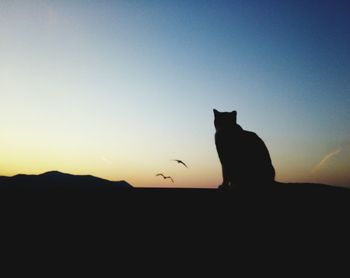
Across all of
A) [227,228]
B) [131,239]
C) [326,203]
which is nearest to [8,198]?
[131,239]

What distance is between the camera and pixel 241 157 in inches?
229

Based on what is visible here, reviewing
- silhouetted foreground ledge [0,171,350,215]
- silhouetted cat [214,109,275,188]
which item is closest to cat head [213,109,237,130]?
silhouetted cat [214,109,275,188]

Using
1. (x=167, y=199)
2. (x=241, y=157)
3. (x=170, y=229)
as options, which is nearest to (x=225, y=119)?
(x=241, y=157)

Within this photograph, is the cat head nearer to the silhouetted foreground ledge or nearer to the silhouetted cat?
the silhouetted cat

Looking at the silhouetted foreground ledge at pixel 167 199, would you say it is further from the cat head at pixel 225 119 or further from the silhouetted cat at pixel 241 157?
the cat head at pixel 225 119

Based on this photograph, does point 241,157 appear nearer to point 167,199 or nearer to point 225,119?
point 225,119

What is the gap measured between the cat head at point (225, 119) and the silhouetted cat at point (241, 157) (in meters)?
0.13

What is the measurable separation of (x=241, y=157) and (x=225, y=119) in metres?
1.64

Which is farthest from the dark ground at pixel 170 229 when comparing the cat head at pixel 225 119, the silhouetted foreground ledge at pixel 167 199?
the cat head at pixel 225 119

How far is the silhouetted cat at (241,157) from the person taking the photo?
5.42 m

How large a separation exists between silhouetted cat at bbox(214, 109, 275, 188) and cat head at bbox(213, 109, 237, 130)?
13 centimetres

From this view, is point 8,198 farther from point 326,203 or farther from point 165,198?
point 326,203

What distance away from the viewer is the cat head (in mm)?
6938

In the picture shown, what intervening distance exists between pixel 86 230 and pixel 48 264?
352 mm
